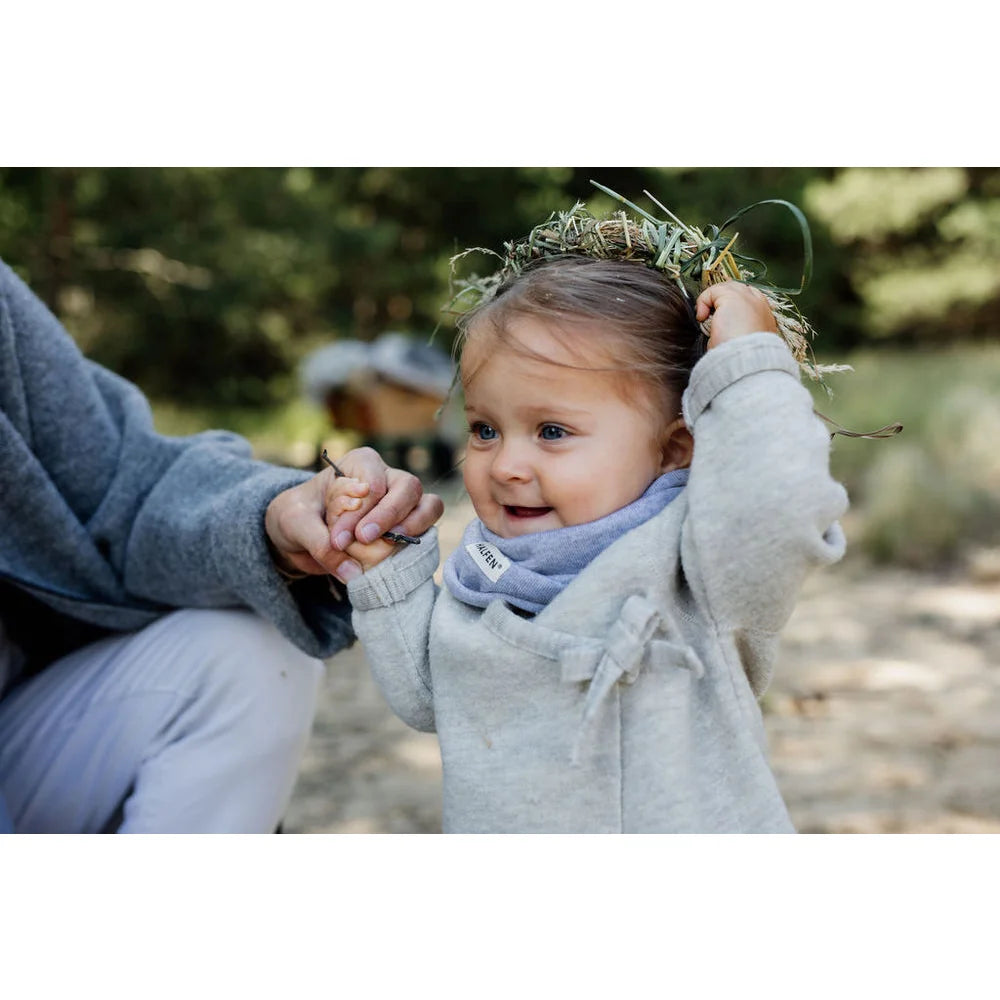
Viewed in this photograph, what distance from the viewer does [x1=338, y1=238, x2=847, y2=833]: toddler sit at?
3.97ft

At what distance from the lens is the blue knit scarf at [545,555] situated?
131 cm

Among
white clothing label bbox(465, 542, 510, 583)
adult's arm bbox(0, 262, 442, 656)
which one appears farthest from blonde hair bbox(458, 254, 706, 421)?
adult's arm bbox(0, 262, 442, 656)

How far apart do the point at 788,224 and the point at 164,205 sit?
6505 millimetres

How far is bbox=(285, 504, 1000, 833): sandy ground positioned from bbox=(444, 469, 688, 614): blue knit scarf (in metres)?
1.67

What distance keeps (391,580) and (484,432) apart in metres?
0.23

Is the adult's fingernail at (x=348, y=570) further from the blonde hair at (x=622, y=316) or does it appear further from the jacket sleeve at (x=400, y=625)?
the blonde hair at (x=622, y=316)

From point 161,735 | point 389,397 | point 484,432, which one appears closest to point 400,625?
point 484,432

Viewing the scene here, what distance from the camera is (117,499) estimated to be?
1921 mm

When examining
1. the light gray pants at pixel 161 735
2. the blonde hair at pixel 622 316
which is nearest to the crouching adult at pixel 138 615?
the light gray pants at pixel 161 735

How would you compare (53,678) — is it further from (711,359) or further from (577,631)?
(711,359)

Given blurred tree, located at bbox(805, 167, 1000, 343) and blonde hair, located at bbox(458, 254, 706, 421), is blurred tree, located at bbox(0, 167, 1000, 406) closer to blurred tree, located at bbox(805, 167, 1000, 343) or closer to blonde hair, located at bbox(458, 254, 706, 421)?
blurred tree, located at bbox(805, 167, 1000, 343)

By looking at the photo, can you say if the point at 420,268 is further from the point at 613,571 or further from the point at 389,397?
the point at 613,571

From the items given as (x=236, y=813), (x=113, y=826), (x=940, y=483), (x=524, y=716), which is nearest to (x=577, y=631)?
(x=524, y=716)

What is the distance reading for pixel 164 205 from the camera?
342 inches
